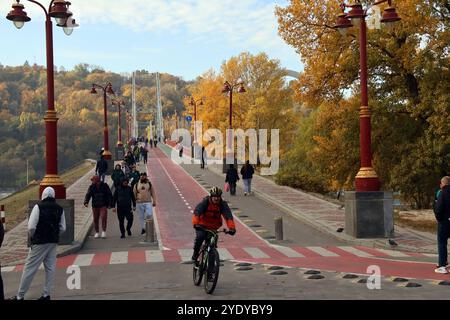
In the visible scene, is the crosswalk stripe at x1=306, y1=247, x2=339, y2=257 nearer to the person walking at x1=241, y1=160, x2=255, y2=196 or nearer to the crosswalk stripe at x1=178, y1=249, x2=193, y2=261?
the crosswalk stripe at x1=178, y1=249, x2=193, y2=261

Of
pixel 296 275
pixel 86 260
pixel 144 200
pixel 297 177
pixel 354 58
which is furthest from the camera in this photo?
pixel 297 177

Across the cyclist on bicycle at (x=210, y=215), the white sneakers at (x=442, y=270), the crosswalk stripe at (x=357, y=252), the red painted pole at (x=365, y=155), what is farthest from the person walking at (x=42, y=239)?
the red painted pole at (x=365, y=155)

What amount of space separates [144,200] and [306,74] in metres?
13.4

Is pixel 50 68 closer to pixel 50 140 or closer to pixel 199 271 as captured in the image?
pixel 50 140

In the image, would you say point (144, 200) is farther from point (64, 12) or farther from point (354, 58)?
point (354, 58)

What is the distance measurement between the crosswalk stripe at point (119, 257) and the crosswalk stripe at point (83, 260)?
532mm

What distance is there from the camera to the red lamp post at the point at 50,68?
50.6 feet

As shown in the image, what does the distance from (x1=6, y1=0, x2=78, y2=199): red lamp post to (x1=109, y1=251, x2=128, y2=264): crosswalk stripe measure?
8.60ft

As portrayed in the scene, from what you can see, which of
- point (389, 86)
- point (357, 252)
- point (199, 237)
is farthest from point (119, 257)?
point (389, 86)

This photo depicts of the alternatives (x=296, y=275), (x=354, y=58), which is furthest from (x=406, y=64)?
(x=296, y=275)

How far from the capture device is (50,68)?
1598 centimetres

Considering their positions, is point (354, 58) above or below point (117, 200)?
above

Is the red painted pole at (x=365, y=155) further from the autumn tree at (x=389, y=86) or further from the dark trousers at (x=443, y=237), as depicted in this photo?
the autumn tree at (x=389, y=86)

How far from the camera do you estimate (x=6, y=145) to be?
15112cm
